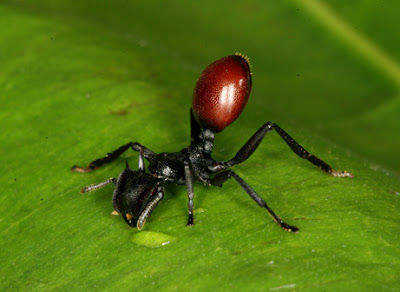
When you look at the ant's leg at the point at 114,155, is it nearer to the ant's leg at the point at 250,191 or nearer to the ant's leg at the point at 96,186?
the ant's leg at the point at 96,186

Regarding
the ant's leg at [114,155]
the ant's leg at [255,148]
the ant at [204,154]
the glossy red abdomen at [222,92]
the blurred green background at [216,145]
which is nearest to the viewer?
the blurred green background at [216,145]

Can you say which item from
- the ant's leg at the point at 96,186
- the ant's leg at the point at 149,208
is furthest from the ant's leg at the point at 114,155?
the ant's leg at the point at 149,208

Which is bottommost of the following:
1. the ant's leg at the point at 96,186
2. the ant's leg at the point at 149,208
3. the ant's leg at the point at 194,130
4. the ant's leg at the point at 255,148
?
the ant's leg at the point at 96,186

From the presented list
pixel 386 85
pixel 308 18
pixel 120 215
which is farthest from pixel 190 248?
pixel 308 18

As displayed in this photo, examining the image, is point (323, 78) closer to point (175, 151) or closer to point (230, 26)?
point (230, 26)

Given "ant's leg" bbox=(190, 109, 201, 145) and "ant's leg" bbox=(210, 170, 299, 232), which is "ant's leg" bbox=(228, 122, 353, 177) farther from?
"ant's leg" bbox=(190, 109, 201, 145)

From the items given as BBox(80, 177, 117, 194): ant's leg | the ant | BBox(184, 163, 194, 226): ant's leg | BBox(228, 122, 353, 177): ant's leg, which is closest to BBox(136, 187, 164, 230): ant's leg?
the ant
